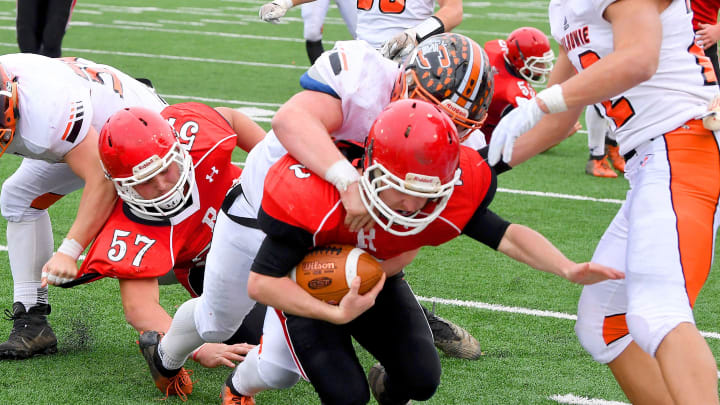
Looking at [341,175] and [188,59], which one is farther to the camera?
[188,59]

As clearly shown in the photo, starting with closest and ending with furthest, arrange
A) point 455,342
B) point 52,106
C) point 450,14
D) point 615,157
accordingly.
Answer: point 52,106, point 455,342, point 450,14, point 615,157

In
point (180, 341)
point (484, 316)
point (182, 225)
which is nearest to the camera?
point (180, 341)

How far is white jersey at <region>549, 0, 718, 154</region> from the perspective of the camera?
8.53 ft

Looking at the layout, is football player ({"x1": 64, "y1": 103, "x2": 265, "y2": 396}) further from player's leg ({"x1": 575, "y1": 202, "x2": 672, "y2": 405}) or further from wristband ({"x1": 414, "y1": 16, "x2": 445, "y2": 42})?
player's leg ({"x1": 575, "y1": 202, "x2": 672, "y2": 405})

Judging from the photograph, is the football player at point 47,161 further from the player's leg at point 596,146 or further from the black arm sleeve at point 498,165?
the player's leg at point 596,146

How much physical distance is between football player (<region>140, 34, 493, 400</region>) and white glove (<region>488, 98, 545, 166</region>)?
0.16 meters

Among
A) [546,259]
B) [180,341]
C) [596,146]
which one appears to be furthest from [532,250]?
[596,146]

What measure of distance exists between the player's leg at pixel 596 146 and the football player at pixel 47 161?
3.47m

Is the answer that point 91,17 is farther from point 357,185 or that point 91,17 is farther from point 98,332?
point 357,185

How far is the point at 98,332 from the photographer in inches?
143

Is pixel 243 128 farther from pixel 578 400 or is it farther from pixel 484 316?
pixel 578 400

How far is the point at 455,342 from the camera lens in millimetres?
3494

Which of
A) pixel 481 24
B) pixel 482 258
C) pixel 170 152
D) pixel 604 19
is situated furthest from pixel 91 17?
pixel 604 19

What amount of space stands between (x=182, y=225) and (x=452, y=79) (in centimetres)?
128
